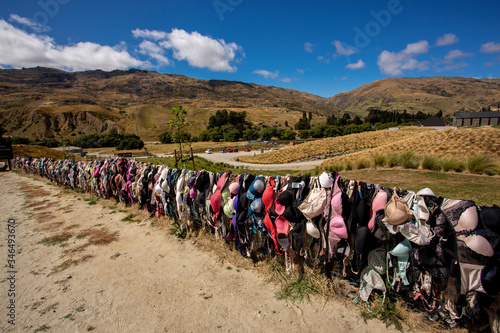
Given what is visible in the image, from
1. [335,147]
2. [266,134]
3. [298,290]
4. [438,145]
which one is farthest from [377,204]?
[266,134]

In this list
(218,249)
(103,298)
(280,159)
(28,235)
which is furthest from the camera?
(280,159)

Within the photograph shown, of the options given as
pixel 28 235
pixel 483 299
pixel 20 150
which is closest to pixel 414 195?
pixel 483 299

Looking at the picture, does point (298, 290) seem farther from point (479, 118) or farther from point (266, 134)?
point (266, 134)

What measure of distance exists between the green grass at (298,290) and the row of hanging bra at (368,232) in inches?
11.9

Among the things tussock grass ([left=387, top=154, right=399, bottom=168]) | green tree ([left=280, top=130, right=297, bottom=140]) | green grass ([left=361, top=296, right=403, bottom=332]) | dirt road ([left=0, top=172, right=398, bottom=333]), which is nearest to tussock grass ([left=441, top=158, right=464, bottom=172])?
tussock grass ([left=387, top=154, right=399, bottom=168])

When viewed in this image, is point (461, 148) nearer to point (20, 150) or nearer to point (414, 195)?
point (414, 195)

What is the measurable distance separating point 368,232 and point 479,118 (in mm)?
85511

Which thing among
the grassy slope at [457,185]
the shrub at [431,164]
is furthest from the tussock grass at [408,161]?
the grassy slope at [457,185]

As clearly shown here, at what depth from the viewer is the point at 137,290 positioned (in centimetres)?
390

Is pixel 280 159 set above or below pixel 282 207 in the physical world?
below

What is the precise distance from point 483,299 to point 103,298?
5251mm

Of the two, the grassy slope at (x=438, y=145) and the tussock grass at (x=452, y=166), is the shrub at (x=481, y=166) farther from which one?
the grassy slope at (x=438, y=145)

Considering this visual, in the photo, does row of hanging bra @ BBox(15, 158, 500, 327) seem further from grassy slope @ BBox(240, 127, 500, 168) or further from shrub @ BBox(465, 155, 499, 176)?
grassy slope @ BBox(240, 127, 500, 168)

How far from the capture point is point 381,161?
556 inches
